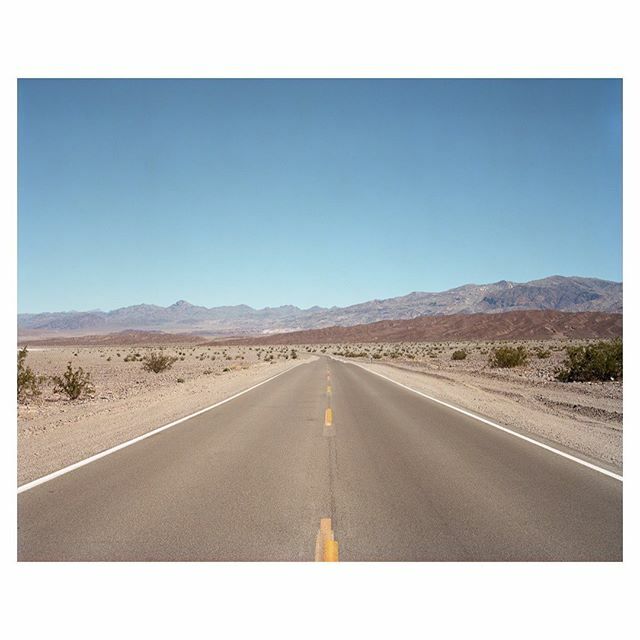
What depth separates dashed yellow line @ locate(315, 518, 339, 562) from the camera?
500 cm

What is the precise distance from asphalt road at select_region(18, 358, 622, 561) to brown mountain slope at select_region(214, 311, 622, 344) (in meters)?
116

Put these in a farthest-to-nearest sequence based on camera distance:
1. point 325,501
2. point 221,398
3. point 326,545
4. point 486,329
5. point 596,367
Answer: point 486,329 < point 596,367 < point 221,398 < point 325,501 < point 326,545

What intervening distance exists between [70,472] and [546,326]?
141892mm

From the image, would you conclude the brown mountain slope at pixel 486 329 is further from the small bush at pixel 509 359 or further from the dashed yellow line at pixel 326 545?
the dashed yellow line at pixel 326 545

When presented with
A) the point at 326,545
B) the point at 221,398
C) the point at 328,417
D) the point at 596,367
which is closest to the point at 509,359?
the point at 596,367

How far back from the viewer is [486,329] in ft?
478

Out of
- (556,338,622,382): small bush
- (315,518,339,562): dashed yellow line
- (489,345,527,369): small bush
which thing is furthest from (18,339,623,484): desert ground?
(489,345,527,369): small bush

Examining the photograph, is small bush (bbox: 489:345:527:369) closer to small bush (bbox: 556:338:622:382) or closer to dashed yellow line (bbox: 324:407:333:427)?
small bush (bbox: 556:338:622:382)

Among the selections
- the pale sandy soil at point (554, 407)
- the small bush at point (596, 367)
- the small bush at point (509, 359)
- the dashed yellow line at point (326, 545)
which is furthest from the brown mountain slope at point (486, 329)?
the dashed yellow line at point (326, 545)

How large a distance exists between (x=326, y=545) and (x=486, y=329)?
5775 inches

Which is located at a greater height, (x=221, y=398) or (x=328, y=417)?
(x=328, y=417)

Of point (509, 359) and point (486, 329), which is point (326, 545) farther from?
point (486, 329)

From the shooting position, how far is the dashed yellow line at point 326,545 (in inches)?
197
